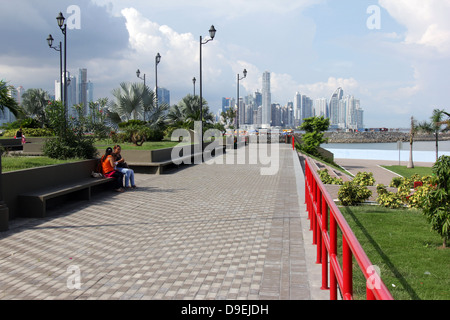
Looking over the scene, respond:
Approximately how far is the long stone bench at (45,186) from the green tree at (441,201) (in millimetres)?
6428

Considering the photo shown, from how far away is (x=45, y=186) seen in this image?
27.4 feet

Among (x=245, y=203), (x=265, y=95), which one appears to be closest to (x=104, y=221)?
(x=245, y=203)

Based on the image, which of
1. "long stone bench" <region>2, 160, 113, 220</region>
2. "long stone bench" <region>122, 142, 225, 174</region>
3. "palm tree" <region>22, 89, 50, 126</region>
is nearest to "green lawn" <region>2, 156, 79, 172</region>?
"long stone bench" <region>2, 160, 113, 220</region>

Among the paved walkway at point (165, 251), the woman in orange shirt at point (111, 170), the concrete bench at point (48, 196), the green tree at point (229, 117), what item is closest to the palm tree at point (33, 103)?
the green tree at point (229, 117)

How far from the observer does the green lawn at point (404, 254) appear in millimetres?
4277

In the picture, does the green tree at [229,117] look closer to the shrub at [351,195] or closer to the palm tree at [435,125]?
the palm tree at [435,125]

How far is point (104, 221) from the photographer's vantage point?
704cm

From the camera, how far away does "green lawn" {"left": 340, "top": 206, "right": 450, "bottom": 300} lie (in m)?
4.28

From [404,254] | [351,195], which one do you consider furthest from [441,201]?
[351,195]

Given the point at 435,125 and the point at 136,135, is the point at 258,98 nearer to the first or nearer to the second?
the point at 435,125

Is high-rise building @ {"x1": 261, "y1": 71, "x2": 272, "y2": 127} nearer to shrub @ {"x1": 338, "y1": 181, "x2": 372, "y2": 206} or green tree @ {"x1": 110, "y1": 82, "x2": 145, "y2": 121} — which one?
green tree @ {"x1": 110, "y1": 82, "x2": 145, "y2": 121}

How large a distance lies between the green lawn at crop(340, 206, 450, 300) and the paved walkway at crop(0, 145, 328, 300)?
880 millimetres

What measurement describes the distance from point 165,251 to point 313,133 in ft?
130
